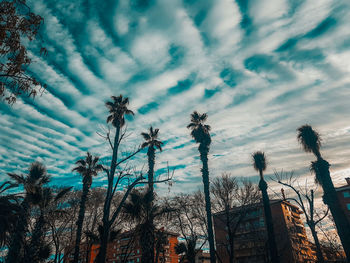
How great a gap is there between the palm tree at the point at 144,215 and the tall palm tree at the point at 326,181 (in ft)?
45.0

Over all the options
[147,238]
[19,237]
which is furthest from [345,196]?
[19,237]

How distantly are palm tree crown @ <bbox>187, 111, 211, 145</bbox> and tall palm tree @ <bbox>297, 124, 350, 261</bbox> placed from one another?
10.6 metres

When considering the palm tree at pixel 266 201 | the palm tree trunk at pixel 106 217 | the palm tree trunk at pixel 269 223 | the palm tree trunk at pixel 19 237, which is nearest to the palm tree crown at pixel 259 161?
the palm tree at pixel 266 201

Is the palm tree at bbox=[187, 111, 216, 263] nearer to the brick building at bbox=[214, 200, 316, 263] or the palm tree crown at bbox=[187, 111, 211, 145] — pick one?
the palm tree crown at bbox=[187, 111, 211, 145]

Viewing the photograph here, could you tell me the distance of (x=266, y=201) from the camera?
84.7ft

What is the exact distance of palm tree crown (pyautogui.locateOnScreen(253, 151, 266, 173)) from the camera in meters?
29.3

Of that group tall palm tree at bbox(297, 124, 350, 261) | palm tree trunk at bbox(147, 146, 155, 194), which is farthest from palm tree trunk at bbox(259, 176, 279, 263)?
palm tree trunk at bbox(147, 146, 155, 194)

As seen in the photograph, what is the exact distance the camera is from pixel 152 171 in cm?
2594

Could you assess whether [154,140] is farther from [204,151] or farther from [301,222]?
[301,222]

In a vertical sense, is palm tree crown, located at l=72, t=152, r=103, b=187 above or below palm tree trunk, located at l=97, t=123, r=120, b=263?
above

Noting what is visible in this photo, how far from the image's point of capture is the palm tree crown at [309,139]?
68.1ft

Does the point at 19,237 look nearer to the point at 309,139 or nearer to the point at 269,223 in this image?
the point at 269,223

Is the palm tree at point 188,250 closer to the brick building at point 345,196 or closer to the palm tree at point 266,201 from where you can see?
the palm tree at point 266,201

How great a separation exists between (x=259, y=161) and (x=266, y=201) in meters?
5.91
